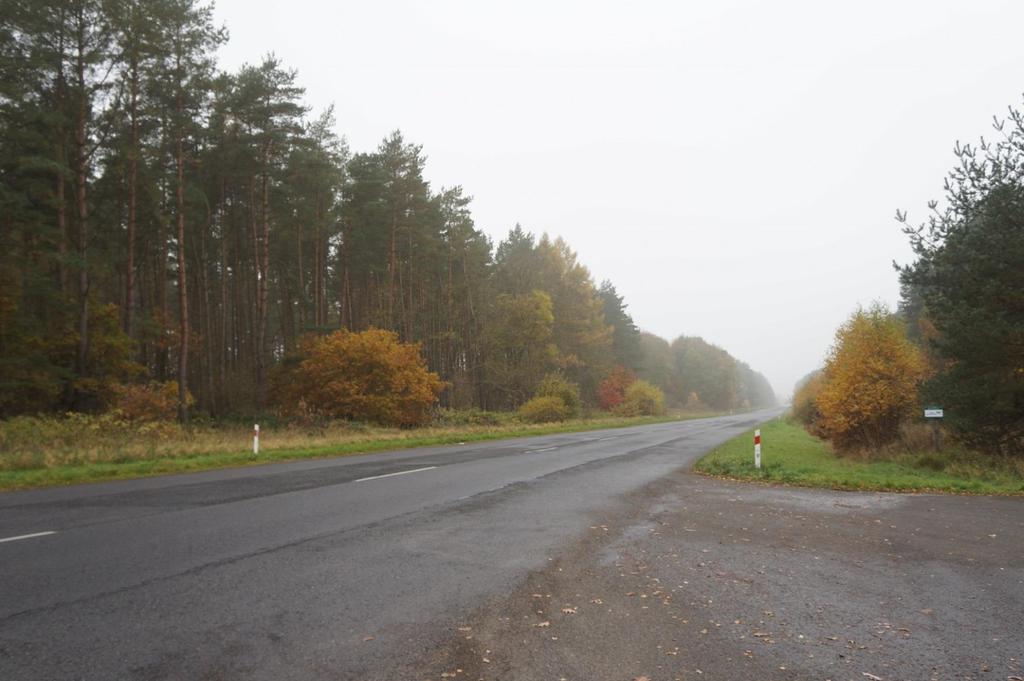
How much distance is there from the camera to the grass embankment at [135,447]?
1247cm

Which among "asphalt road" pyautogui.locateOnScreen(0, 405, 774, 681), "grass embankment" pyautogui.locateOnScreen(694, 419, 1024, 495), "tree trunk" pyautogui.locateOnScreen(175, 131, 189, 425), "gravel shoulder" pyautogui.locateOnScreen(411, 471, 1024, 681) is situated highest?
"tree trunk" pyautogui.locateOnScreen(175, 131, 189, 425)

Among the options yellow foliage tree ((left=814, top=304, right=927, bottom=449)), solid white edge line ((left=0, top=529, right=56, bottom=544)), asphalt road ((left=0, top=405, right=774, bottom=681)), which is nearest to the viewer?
asphalt road ((left=0, top=405, right=774, bottom=681))

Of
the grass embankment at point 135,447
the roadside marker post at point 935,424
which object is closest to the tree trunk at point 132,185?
the grass embankment at point 135,447

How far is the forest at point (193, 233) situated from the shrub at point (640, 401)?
11982 mm

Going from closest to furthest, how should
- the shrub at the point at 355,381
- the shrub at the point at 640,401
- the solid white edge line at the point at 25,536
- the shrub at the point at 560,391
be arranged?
the solid white edge line at the point at 25,536, the shrub at the point at 355,381, the shrub at the point at 560,391, the shrub at the point at 640,401

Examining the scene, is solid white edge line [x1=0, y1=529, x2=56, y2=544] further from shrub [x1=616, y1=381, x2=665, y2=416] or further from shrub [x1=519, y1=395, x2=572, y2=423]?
shrub [x1=616, y1=381, x2=665, y2=416]

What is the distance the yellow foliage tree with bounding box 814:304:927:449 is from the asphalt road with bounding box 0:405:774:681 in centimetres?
1239

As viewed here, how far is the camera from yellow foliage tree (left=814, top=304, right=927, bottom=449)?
18422mm

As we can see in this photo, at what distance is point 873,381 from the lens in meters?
18.7

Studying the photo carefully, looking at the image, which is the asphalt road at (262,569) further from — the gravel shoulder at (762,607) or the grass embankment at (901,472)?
the grass embankment at (901,472)

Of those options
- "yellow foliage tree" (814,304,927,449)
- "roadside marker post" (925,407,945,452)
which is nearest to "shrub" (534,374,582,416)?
"yellow foliage tree" (814,304,927,449)

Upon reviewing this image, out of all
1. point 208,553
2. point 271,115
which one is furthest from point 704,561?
point 271,115

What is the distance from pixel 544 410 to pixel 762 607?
3595 cm

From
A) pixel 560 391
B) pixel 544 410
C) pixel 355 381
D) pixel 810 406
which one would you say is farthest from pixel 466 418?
pixel 810 406
